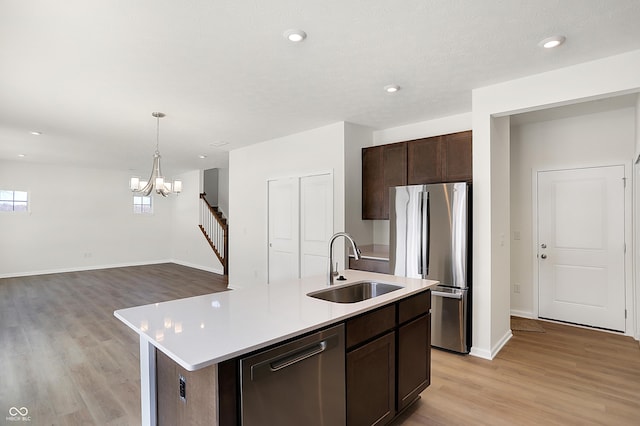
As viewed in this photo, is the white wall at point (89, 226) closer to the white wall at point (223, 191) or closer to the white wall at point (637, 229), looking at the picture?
the white wall at point (223, 191)

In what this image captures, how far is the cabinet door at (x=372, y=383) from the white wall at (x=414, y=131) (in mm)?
2890

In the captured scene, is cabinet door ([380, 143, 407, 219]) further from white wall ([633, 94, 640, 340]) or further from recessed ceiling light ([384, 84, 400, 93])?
white wall ([633, 94, 640, 340])

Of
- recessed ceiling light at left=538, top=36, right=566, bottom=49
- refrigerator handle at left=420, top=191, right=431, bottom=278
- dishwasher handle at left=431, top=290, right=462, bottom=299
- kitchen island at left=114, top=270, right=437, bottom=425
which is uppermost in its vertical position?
recessed ceiling light at left=538, top=36, right=566, bottom=49

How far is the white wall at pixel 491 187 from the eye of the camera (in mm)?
2943

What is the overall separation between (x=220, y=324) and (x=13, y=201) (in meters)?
8.94

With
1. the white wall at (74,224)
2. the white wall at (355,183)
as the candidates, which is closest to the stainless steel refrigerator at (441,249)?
the white wall at (355,183)

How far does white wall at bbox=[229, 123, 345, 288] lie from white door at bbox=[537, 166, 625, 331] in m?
2.70

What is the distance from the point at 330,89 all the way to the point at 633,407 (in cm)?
352

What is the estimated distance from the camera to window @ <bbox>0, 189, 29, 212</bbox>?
7480 millimetres

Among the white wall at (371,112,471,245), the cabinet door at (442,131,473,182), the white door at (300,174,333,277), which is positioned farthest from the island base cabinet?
the white wall at (371,112,471,245)

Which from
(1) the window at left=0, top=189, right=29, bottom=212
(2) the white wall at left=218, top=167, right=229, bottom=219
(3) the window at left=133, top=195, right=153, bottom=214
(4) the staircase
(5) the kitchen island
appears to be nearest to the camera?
(5) the kitchen island

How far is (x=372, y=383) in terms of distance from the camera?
195 centimetres

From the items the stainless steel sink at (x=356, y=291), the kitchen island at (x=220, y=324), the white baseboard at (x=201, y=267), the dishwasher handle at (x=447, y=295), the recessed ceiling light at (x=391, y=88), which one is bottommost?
the white baseboard at (x=201, y=267)

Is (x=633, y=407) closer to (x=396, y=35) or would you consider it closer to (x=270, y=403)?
(x=270, y=403)
